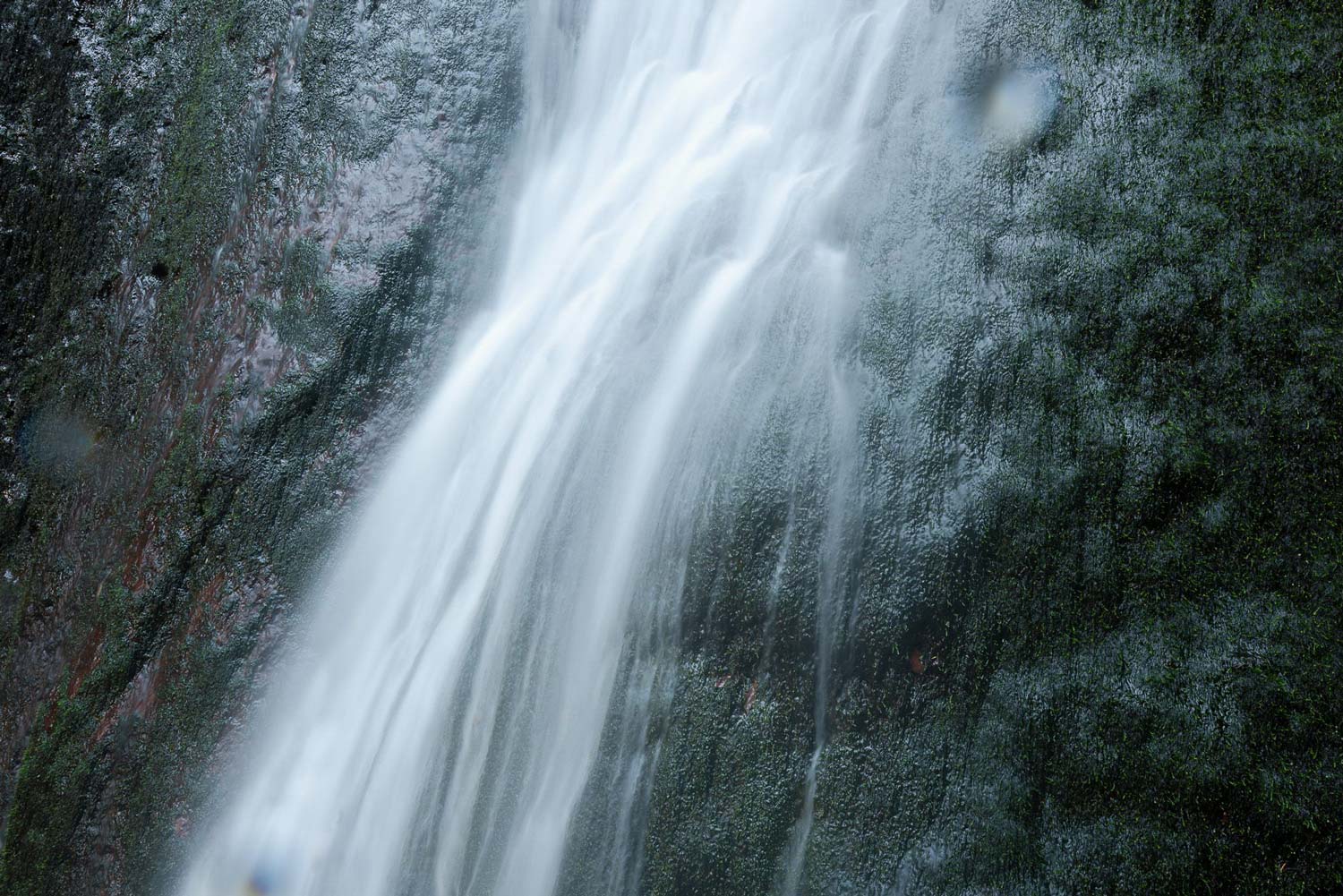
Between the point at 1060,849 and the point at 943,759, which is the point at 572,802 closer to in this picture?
the point at 943,759

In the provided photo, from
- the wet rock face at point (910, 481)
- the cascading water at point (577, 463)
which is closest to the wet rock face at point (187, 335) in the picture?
the wet rock face at point (910, 481)

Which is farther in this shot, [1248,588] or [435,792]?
[435,792]

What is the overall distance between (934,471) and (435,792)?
74.2 inches

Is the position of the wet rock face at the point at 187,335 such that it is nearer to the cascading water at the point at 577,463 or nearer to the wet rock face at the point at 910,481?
the wet rock face at the point at 910,481

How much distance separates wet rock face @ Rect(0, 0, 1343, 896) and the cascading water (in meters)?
0.15

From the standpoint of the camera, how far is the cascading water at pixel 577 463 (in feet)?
9.88

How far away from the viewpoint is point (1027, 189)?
3.08 metres

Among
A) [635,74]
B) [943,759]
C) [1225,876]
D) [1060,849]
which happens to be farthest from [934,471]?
[635,74]

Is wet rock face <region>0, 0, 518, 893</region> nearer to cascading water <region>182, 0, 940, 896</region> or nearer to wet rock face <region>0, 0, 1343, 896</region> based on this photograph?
wet rock face <region>0, 0, 1343, 896</region>

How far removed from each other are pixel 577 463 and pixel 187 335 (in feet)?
5.44

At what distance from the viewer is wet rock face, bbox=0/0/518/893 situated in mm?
3281

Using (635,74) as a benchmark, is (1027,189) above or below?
below

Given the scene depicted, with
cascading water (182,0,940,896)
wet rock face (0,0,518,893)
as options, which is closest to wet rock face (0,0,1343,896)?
wet rock face (0,0,518,893)

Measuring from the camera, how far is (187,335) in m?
3.66
